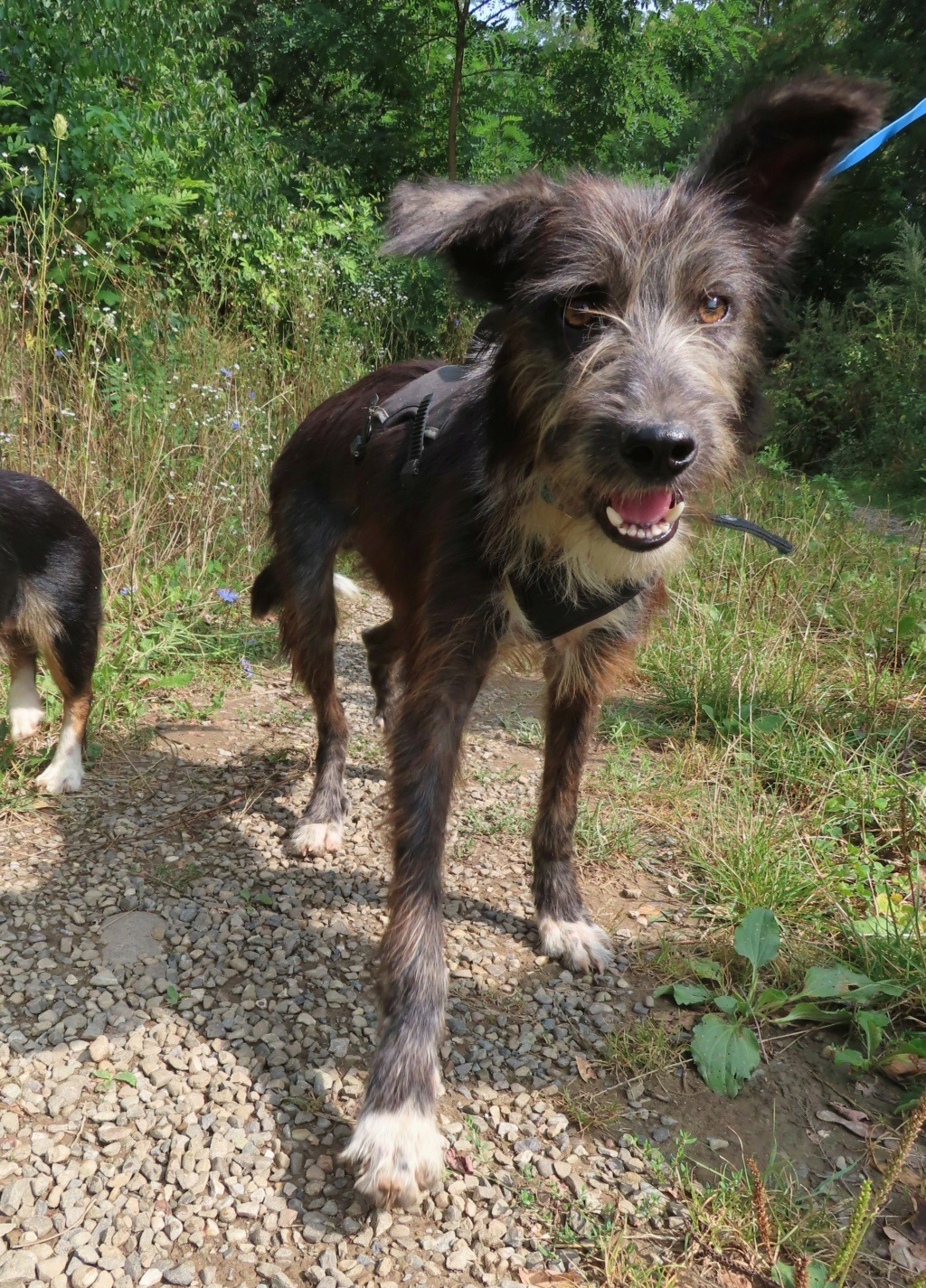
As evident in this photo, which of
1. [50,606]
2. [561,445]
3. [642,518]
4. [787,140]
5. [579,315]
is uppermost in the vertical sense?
[787,140]

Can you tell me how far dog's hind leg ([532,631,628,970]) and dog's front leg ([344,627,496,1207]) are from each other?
0.42 m

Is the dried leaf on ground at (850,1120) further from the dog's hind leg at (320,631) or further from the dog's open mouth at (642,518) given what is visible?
the dog's hind leg at (320,631)

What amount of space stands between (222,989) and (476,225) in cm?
205

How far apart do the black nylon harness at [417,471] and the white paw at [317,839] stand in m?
1.19

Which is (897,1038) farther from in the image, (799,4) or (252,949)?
(799,4)

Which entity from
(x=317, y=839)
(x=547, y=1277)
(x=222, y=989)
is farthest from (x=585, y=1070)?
(x=317, y=839)

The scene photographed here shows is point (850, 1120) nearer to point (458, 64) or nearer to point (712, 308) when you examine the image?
point (712, 308)

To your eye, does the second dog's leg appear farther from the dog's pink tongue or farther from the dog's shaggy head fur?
the dog's pink tongue

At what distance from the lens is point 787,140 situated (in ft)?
6.84

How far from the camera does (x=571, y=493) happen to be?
78.1 inches

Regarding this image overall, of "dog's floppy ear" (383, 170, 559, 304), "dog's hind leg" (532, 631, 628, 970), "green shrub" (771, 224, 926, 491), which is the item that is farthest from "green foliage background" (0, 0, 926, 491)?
"dog's hind leg" (532, 631, 628, 970)

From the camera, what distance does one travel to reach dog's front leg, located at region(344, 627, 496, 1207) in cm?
174

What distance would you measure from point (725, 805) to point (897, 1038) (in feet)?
3.25

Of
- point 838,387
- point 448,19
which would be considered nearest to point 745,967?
point 448,19
